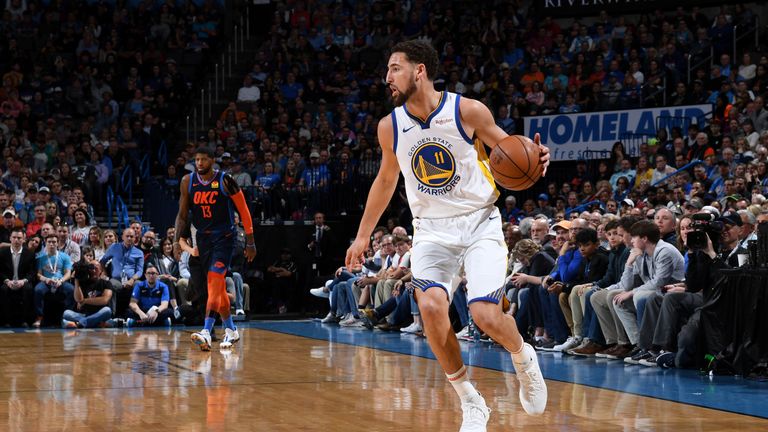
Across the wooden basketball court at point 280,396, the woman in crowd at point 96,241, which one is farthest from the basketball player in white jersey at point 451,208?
the woman in crowd at point 96,241

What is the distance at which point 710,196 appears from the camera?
43.1 ft

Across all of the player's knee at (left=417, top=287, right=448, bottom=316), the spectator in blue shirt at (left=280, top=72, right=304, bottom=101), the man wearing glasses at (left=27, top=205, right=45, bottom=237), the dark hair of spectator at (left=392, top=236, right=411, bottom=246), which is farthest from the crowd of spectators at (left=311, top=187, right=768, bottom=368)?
the spectator in blue shirt at (left=280, top=72, right=304, bottom=101)

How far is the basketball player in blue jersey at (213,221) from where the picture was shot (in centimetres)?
1124

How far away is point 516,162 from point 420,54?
822mm

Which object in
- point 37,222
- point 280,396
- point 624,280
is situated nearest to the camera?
point 280,396

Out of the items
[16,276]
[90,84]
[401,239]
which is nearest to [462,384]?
[401,239]

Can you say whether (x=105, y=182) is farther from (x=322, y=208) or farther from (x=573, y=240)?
(x=573, y=240)

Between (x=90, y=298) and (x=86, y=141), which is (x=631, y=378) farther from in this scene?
(x=86, y=141)

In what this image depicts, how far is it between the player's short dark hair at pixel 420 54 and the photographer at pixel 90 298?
10.3 m

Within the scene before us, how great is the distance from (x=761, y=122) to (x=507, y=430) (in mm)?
11517

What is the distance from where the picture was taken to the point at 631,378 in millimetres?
8914

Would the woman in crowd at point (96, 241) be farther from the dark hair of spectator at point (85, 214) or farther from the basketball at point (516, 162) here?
the basketball at point (516, 162)

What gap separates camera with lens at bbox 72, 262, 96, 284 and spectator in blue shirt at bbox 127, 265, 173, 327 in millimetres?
691

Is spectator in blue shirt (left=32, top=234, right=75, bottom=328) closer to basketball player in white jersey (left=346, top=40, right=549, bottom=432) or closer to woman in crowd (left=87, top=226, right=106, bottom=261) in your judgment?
woman in crowd (left=87, top=226, right=106, bottom=261)
